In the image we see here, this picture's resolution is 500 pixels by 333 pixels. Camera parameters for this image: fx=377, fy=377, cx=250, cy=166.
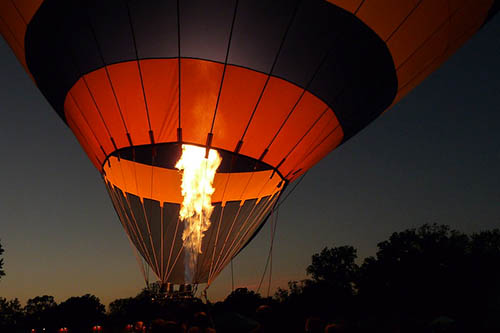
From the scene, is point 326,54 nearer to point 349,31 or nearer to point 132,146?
point 349,31

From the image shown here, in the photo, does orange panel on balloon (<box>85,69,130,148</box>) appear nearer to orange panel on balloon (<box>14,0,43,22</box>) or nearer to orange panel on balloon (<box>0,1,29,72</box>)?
orange panel on balloon (<box>14,0,43,22</box>)

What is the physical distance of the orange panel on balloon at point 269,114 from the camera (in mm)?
4762

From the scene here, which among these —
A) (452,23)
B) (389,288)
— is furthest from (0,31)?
(389,288)

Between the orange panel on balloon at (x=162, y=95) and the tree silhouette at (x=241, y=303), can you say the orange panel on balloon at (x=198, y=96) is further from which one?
the tree silhouette at (x=241, y=303)

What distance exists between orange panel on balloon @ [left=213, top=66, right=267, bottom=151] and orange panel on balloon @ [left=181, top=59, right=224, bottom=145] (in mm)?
111

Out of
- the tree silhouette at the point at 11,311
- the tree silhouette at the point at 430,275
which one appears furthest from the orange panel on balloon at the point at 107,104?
the tree silhouette at the point at 11,311

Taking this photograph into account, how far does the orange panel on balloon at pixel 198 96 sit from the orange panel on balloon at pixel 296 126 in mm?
1028

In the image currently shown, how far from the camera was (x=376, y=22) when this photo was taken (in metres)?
4.54

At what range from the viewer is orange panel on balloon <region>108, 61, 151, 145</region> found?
4641mm

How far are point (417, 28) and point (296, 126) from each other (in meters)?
1.95

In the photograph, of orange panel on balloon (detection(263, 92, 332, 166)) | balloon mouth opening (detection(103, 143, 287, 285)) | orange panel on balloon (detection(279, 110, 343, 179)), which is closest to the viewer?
orange panel on balloon (detection(263, 92, 332, 166))

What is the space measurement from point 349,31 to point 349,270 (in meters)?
41.4

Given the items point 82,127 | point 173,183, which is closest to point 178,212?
point 173,183

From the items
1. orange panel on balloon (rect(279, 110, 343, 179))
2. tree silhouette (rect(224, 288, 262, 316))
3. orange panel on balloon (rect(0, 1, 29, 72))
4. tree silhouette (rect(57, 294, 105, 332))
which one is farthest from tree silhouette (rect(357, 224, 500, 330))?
tree silhouette (rect(57, 294, 105, 332))
